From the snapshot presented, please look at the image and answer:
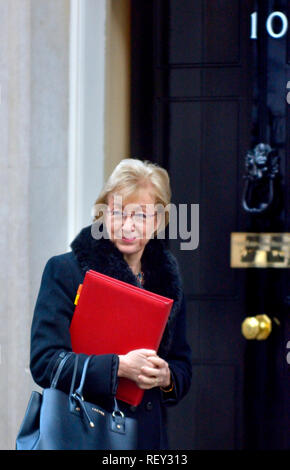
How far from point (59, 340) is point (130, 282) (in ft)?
0.88

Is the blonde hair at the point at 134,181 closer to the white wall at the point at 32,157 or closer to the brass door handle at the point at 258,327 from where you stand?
the white wall at the point at 32,157

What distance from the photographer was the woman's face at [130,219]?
2.03 m

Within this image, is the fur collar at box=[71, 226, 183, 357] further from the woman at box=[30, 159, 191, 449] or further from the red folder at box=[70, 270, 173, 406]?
the red folder at box=[70, 270, 173, 406]

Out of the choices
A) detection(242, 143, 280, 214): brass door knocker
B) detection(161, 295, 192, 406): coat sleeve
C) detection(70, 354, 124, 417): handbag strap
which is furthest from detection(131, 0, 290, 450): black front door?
detection(70, 354, 124, 417): handbag strap

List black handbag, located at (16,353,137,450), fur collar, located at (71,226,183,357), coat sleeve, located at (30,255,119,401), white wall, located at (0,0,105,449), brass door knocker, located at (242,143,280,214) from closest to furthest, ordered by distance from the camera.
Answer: black handbag, located at (16,353,137,450), coat sleeve, located at (30,255,119,401), fur collar, located at (71,226,183,357), white wall, located at (0,0,105,449), brass door knocker, located at (242,143,280,214)

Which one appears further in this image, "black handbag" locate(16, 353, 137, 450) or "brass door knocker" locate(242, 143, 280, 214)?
"brass door knocker" locate(242, 143, 280, 214)

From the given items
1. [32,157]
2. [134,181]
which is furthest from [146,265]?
[32,157]

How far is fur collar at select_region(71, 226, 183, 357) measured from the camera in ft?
6.61

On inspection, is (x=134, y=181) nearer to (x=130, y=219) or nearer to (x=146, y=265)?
(x=130, y=219)

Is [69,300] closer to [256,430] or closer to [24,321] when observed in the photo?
[24,321]

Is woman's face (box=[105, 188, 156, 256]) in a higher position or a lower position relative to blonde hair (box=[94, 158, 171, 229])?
lower

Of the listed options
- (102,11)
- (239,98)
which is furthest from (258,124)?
(102,11)

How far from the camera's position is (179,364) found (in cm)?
219

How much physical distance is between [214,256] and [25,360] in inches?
35.8
